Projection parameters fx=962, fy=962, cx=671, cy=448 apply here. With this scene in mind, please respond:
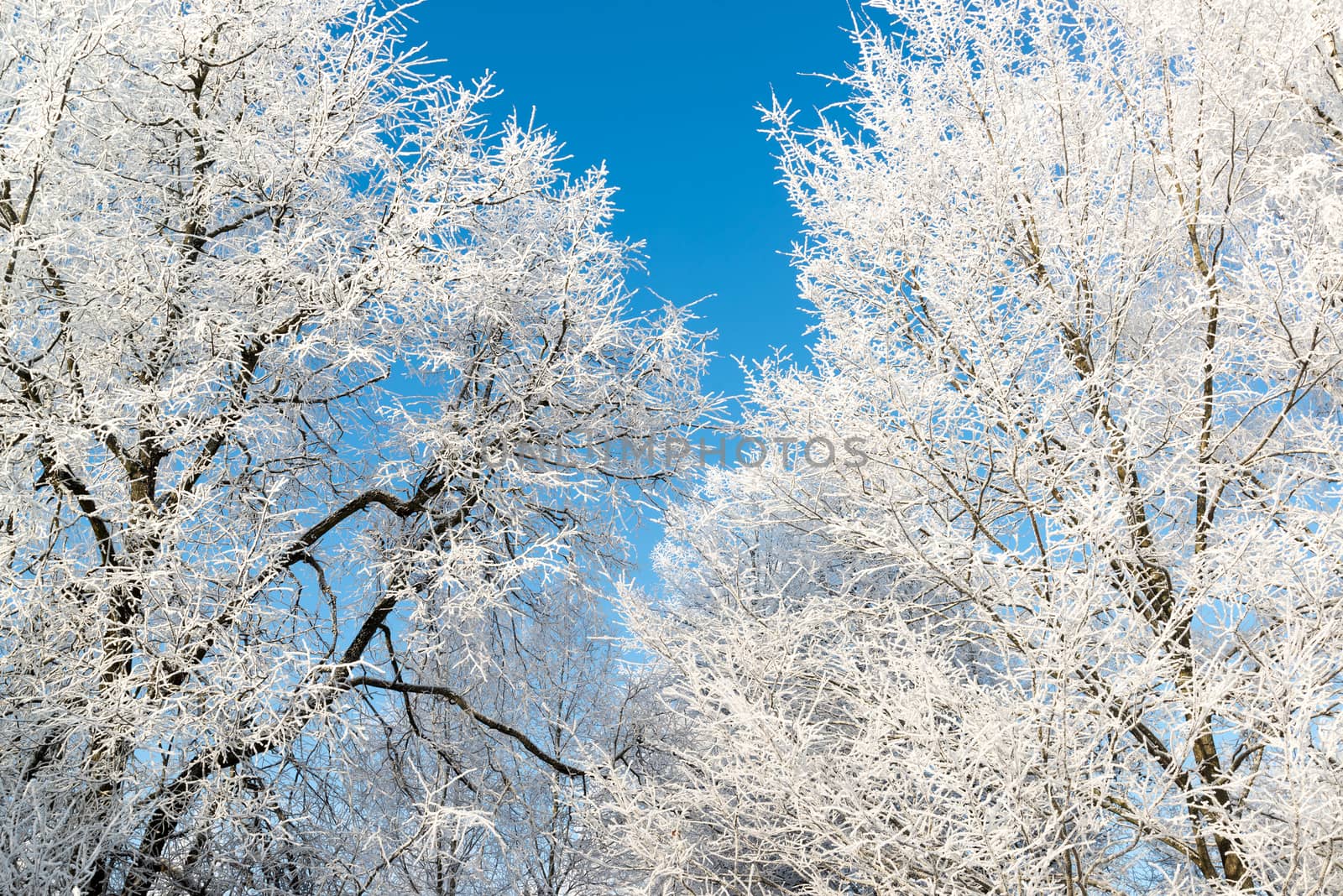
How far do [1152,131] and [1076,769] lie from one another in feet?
16.0

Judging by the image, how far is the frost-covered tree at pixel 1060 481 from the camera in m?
4.08

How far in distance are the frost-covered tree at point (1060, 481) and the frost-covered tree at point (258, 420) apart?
1.63 m

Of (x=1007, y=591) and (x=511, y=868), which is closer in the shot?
(x=1007, y=591)

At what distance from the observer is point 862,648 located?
15.9 ft

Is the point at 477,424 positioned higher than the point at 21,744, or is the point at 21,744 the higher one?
the point at 477,424

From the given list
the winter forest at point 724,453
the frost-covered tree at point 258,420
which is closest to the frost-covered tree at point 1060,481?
the winter forest at point 724,453

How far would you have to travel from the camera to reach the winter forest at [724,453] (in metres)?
4.44

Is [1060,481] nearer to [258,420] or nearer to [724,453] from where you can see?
[724,453]

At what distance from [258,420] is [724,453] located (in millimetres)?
3500

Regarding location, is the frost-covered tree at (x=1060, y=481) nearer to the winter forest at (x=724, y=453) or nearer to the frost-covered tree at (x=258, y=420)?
the winter forest at (x=724, y=453)

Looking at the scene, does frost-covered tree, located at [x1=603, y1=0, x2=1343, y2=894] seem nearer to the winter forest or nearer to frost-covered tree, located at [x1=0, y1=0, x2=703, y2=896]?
the winter forest

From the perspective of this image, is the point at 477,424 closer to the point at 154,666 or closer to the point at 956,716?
the point at 154,666

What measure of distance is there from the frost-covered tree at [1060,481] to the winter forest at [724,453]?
5cm

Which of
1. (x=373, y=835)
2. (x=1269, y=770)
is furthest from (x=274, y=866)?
(x=1269, y=770)
